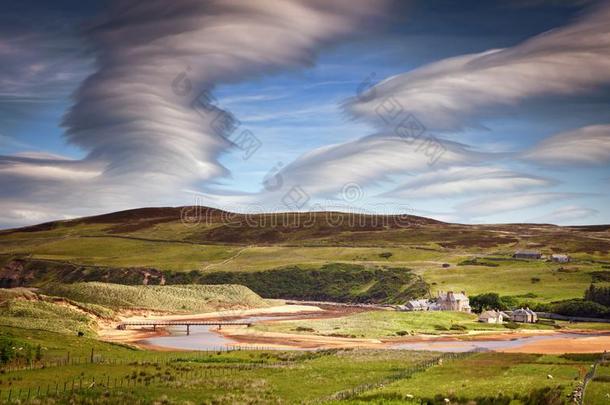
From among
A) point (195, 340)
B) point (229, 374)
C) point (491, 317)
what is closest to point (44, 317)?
point (195, 340)

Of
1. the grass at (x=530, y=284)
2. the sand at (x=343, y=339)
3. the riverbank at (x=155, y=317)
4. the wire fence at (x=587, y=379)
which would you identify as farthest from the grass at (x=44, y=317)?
the grass at (x=530, y=284)

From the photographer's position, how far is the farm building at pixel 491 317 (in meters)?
144

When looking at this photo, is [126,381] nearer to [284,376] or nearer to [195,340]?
[284,376]

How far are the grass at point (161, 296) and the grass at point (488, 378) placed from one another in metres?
97.8

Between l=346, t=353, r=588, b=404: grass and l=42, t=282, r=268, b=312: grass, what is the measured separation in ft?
321

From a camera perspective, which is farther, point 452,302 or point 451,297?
point 451,297

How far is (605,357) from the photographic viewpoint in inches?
3182

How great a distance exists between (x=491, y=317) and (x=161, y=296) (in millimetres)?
82797

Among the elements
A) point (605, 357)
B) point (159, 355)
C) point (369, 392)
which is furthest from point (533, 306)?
point (369, 392)

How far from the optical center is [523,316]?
5719 inches

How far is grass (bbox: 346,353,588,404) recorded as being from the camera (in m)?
52.4

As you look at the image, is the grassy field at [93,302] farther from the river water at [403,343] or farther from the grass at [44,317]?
the river water at [403,343]

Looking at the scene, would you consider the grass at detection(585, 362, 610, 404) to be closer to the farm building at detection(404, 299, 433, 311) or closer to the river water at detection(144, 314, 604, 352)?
the river water at detection(144, 314, 604, 352)

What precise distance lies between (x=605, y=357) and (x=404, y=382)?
113 feet
